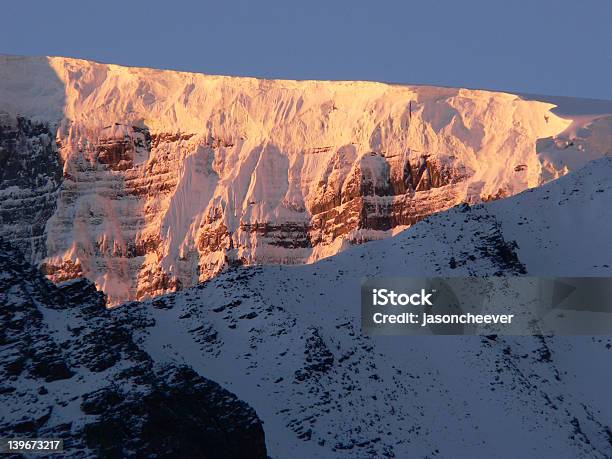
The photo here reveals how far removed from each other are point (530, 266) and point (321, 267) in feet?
48.7

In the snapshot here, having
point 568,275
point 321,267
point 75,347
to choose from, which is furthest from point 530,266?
point 75,347

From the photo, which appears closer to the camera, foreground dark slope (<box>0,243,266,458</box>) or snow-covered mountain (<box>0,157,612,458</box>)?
foreground dark slope (<box>0,243,266,458</box>)

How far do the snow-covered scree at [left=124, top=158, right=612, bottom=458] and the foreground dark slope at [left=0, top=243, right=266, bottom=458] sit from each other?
1250cm

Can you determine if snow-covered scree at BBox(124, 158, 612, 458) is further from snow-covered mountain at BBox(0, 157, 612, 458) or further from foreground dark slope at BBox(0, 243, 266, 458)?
foreground dark slope at BBox(0, 243, 266, 458)

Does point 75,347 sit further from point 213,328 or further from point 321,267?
point 321,267

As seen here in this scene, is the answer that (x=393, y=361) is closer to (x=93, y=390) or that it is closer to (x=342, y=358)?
(x=342, y=358)

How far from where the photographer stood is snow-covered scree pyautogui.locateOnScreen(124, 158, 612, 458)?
141 metres

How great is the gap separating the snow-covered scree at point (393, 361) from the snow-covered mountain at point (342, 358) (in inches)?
5.4

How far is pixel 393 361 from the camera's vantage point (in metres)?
150

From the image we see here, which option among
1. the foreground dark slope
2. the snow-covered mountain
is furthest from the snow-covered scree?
the foreground dark slope

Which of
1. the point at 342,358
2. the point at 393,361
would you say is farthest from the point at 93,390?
the point at 393,361

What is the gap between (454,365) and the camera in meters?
150

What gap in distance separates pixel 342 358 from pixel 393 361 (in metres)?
3.71

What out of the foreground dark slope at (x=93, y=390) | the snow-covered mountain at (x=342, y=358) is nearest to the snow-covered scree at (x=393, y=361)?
the snow-covered mountain at (x=342, y=358)
